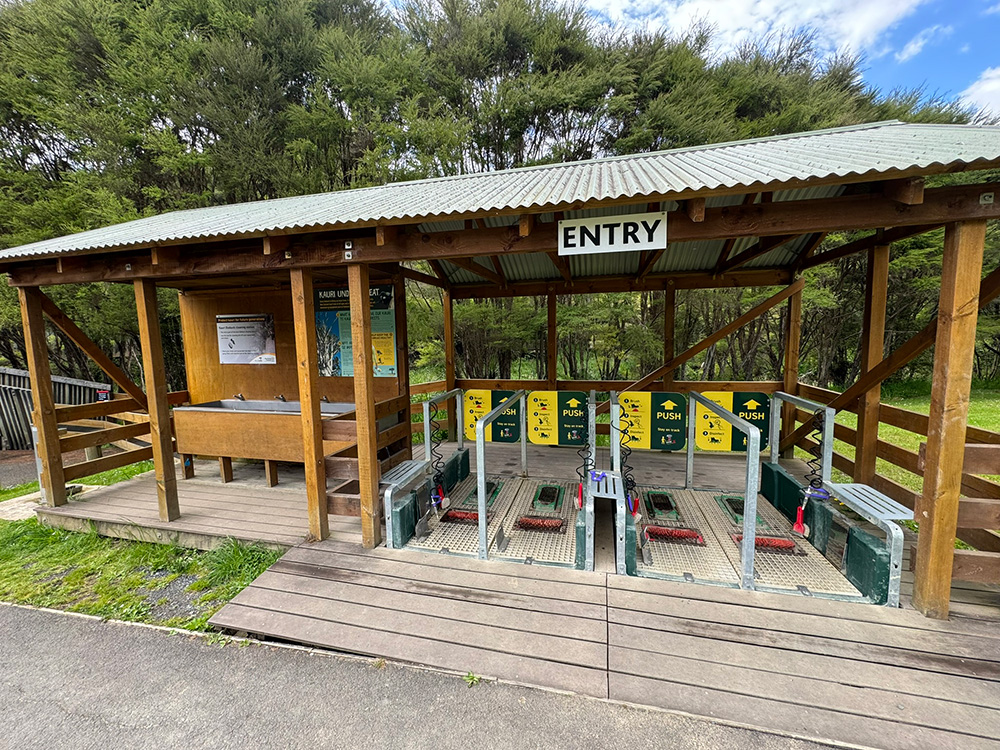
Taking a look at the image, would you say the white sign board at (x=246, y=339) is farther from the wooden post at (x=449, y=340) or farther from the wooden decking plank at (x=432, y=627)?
the wooden decking plank at (x=432, y=627)

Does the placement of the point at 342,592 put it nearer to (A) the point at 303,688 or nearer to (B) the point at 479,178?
(A) the point at 303,688

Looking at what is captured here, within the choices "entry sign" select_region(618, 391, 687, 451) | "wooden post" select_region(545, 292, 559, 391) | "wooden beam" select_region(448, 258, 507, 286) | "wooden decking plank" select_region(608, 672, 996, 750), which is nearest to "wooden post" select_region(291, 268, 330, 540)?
"wooden beam" select_region(448, 258, 507, 286)

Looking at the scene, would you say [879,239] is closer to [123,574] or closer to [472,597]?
[472,597]

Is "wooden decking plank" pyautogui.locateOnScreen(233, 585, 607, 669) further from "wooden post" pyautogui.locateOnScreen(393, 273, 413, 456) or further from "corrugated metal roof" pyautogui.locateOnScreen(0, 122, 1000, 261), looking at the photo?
"corrugated metal roof" pyautogui.locateOnScreen(0, 122, 1000, 261)

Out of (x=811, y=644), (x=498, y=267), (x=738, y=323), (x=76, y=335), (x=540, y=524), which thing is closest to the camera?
(x=811, y=644)

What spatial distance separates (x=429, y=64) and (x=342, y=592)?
41.5 ft

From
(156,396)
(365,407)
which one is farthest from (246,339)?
(365,407)

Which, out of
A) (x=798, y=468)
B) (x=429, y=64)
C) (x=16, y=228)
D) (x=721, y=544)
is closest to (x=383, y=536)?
(x=721, y=544)

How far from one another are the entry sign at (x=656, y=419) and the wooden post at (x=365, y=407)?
3.52m

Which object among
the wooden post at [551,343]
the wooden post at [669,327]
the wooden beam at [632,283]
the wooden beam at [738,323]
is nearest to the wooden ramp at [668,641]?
the wooden beam at [738,323]

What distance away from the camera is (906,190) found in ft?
7.23

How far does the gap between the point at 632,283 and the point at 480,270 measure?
225 cm

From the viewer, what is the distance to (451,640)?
7.64 ft

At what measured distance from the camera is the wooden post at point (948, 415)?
2.23m
